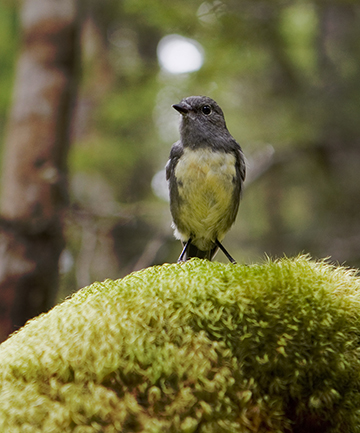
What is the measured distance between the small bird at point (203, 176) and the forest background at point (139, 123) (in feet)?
1.24

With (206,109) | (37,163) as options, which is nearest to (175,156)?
(206,109)

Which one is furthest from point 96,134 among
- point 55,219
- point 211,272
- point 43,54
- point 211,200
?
point 211,272

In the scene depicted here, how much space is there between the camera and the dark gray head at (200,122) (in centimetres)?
285

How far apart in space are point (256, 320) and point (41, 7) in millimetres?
3994

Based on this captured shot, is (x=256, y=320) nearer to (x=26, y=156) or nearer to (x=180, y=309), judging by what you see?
(x=180, y=309)

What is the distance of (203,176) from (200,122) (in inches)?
16.7

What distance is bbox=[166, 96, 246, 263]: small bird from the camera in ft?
8.94

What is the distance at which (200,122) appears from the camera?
289 centimetres

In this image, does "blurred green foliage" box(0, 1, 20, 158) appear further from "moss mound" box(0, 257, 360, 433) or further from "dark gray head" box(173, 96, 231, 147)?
"moss mound" box(0, 257, 360, 433)

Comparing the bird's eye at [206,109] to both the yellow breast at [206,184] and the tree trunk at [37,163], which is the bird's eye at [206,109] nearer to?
the yellow breast at [206,184]

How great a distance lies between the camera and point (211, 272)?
1.44 metres

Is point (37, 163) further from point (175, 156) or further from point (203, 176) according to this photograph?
point (203, 176)

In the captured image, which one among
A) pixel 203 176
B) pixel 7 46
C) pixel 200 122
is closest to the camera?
pixel 203 176

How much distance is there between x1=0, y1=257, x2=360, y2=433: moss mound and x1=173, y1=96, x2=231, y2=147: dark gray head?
1.56 m
